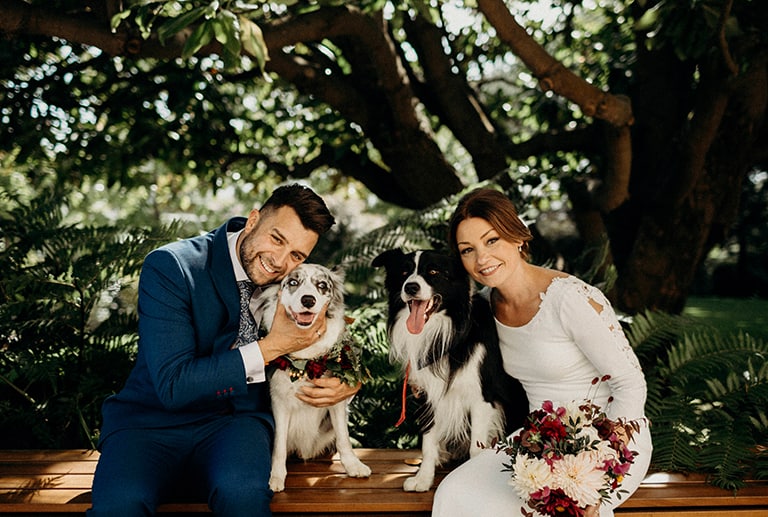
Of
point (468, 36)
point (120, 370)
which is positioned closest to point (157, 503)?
point (120, 370)

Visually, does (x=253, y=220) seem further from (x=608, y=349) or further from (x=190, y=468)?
(x=608, y=349)

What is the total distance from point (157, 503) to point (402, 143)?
12.3ft

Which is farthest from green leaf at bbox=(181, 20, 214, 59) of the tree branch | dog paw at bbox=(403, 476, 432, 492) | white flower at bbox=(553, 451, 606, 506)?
white flower at bbox=(553, 451, 606, 506)

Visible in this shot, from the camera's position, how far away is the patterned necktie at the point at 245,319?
2.95m

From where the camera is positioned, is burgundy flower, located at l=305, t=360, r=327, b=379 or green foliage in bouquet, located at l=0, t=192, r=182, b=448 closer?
burgundy flower, located at l=305, t=360, r=327, b=379

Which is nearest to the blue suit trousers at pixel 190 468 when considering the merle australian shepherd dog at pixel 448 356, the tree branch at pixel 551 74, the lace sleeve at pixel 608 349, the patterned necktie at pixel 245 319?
the patterned necktie at pixel 245 319

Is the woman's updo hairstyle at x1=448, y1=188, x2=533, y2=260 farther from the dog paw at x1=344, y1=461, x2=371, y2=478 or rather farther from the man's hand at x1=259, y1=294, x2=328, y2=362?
the dog paw at x1=344, y1=461, x2=371, y2=478

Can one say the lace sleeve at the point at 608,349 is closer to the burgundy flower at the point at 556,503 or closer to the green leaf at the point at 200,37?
the burgundy flower at the point at 556,503

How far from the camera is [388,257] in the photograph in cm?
319

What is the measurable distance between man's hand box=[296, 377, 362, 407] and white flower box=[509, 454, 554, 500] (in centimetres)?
93

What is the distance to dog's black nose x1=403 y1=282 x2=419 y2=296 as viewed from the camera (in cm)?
297

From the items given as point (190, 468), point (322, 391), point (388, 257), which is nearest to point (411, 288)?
point (388, 257)

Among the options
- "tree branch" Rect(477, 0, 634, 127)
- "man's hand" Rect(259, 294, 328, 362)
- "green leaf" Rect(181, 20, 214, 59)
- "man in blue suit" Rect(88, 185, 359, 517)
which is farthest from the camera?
"tree branch" Rect(477, 0, 634, 127)

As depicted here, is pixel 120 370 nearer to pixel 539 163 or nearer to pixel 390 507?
pixel 390 507
